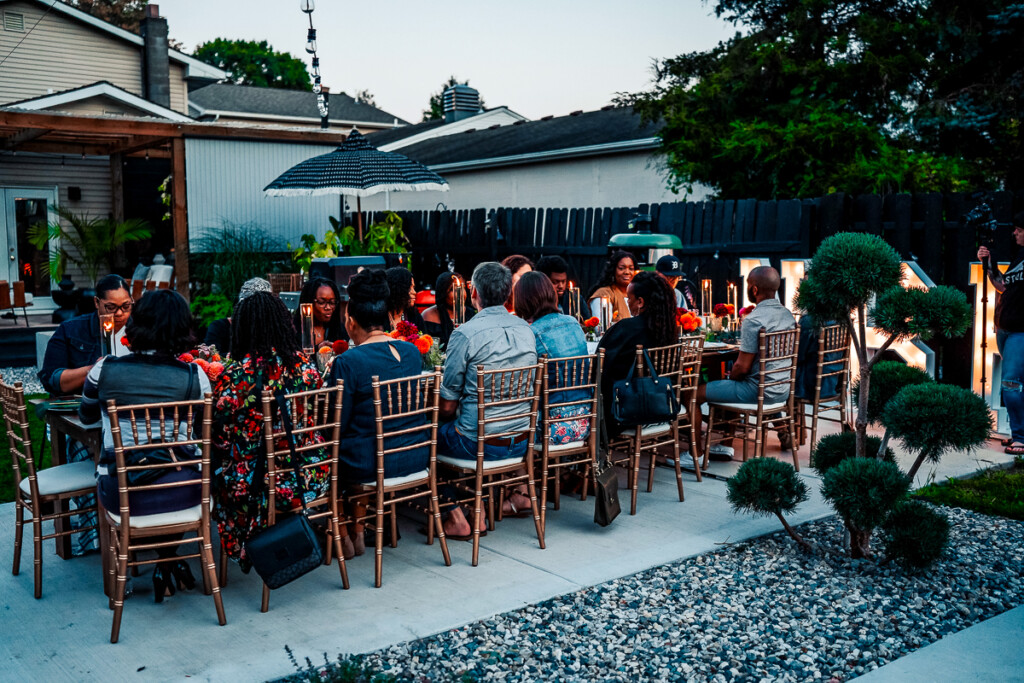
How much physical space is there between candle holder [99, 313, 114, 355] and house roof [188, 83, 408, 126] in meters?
25.8

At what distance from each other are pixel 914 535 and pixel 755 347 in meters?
2.24

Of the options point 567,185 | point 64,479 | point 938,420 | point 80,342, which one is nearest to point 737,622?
point 938,420

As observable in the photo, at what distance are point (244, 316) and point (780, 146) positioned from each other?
33.7 ft

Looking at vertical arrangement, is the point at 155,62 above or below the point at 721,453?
above

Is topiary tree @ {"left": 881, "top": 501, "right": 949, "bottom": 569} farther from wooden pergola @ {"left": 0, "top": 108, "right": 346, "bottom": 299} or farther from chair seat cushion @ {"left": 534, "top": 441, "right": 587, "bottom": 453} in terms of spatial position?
wooden pergola @ {"left": 0, "top": 108, "right": 346, "bottom": 299}

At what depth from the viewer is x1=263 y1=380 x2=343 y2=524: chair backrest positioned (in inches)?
157

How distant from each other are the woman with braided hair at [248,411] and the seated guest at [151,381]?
25cm

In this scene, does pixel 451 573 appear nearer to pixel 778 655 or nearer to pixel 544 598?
pixel 544 598

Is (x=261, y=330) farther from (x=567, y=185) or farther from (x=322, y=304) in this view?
(x=567, y=185)

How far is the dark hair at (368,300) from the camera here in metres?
4.52

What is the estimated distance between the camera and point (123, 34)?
819 inches

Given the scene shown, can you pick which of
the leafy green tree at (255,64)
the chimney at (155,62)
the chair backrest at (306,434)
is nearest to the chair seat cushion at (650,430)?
the chair backrest at (306,434)

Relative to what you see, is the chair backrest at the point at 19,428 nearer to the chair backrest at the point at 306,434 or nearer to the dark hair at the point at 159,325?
the dark hair at the point at 159,325

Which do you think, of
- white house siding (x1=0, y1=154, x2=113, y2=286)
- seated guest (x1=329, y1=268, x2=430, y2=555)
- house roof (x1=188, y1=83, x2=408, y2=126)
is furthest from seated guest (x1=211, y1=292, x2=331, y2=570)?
house roof (x1=188, y1=83, x2=408, y2=126)
